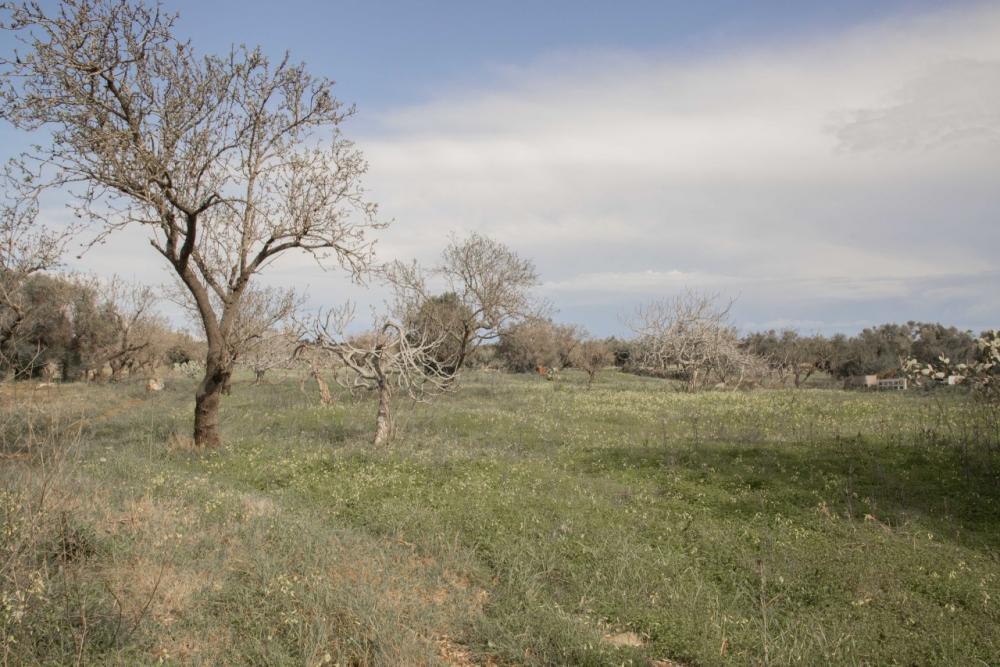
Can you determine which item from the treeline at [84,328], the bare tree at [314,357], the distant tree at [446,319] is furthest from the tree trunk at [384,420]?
the treeline at [84,328]

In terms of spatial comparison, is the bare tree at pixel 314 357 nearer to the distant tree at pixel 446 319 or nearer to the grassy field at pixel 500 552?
the grassy field at pixel 500 552

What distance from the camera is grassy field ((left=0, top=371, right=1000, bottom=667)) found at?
6.90 meters

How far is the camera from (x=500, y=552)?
983 cm

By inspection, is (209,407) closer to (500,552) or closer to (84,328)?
(500,552)

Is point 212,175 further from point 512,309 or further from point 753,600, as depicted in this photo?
point 512,309

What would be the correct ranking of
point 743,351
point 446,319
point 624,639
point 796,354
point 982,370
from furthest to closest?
point 796,354 < point 743,351 < point 446,319 < point 982,370 < point 624,639

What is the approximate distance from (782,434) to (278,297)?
32.7 metres

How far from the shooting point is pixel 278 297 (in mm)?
41812

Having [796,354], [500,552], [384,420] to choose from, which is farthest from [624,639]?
[796,354]

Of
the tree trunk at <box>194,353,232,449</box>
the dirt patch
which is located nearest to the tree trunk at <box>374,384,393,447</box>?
the tree trunk at <box>194,353,232,449</box>

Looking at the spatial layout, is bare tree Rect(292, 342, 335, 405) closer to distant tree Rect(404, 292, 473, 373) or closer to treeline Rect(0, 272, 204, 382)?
distant tree Rect(404, 292, 473, 373)

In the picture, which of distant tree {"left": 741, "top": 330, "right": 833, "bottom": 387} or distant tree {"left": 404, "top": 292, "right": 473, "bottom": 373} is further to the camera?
distant tree {"left": 741, "top": 330, "right": 833, "bottom": 387}

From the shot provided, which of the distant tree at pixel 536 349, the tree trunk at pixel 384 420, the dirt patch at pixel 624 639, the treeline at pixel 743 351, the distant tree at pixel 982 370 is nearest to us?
the dirt patch at pixel 624 639

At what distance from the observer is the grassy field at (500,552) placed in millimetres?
6898
